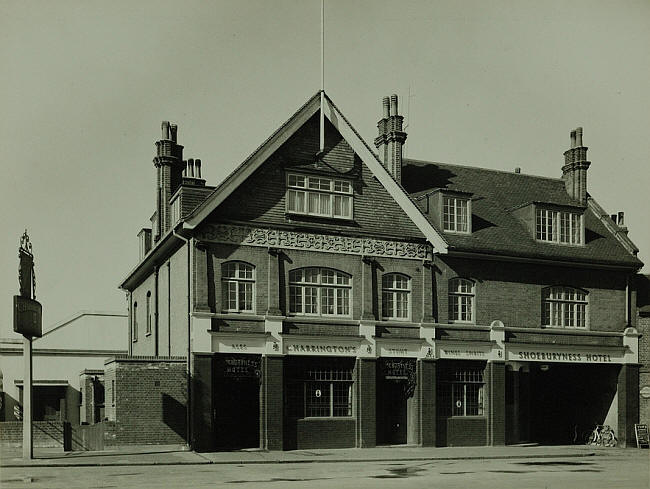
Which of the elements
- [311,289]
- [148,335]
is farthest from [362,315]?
[148,335]

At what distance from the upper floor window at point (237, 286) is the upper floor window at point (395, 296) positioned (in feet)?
16.9

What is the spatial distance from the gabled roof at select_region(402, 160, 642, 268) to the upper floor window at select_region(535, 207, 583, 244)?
0.36 m

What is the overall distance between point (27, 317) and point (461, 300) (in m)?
16.0

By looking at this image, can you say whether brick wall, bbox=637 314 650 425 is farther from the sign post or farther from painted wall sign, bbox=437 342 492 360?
the sign post

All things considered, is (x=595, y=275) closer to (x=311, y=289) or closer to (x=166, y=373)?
(x=311, y=289)

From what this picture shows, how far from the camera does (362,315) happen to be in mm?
30188

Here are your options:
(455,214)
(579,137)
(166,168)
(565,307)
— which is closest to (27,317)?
(166,168)

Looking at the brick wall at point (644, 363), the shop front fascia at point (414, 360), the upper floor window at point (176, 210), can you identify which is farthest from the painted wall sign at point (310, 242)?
the brick wall at point (644, 363)

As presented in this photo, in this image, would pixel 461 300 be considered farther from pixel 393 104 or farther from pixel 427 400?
pixel 393 104

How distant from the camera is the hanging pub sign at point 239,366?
91.8ft

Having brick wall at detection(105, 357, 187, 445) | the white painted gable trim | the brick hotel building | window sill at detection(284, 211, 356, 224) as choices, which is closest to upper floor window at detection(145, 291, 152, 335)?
the brick hotel building

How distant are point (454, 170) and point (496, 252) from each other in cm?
597

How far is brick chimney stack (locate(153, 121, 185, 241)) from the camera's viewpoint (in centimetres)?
3397

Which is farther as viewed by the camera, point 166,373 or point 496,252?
point 496,252
